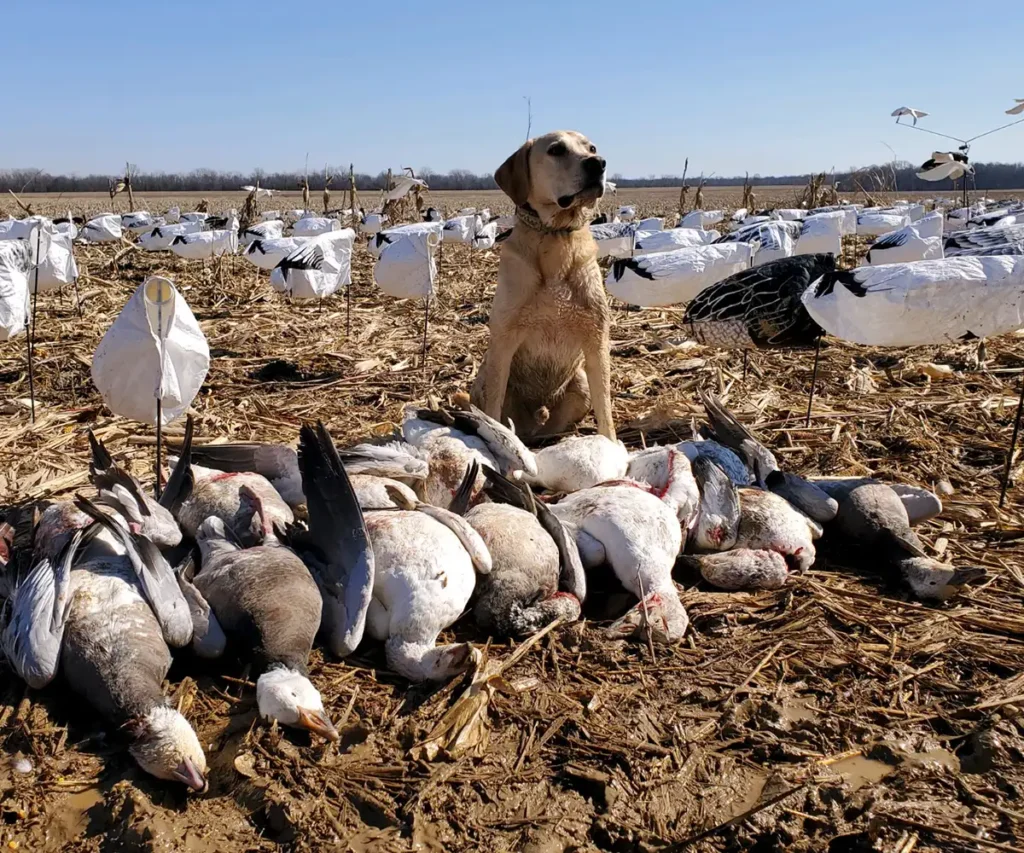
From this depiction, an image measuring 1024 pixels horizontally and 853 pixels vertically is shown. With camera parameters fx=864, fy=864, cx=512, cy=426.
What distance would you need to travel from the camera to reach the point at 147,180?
112062 mm

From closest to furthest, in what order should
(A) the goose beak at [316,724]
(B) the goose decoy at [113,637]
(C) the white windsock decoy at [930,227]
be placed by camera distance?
(B) the goose decoy at [113,637] → (A) the goose beak at [316,724] → (C) the white windsock decoy at [930,227]

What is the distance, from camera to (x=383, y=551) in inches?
142

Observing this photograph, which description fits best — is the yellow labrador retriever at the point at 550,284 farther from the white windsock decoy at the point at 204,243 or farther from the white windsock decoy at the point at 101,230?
the white windsock decoy at the point at 101,230

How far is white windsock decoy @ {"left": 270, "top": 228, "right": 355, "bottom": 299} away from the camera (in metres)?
11.0

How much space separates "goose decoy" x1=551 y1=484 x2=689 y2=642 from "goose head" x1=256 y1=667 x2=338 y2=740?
1303 mm

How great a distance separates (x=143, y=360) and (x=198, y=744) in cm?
212

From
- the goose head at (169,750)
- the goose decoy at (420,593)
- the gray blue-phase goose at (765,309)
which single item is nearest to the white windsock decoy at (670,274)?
the gray blue-phase goose at (765,309)

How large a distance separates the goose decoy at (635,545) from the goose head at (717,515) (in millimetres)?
198

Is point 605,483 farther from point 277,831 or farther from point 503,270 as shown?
point 277,831

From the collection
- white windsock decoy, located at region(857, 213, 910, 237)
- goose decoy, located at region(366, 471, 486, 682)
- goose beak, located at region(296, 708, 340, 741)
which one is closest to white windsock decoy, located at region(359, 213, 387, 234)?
white windsock decoy, located at region(857, 213, 910, 237)

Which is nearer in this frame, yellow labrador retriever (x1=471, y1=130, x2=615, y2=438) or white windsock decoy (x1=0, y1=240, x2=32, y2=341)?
yellow labrador retriever (x1=471, y1=130, x2=615, y2=438)

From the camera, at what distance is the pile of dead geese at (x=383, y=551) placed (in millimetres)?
3092

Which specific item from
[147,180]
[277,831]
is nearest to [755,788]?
[277,831]

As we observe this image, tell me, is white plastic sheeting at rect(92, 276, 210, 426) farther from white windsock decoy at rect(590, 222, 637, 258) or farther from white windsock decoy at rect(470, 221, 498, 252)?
white windsock decoy at rect(470, 221, 498, 252)
